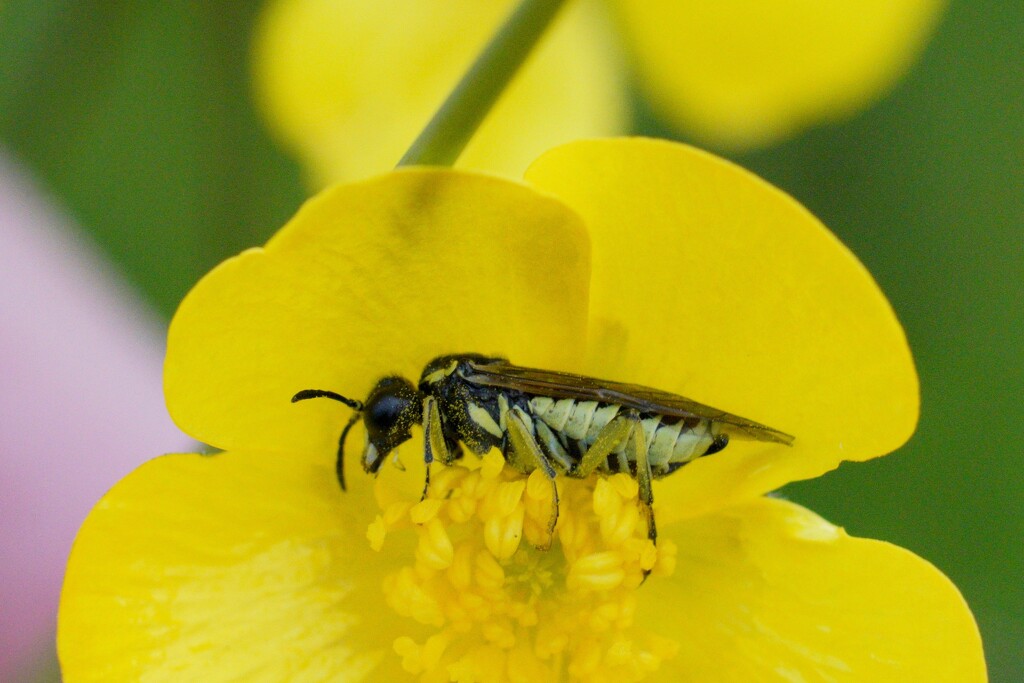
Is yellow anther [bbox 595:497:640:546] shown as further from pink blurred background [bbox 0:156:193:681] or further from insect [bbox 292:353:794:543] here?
pink blurred background [bbox 0:156:193:681]

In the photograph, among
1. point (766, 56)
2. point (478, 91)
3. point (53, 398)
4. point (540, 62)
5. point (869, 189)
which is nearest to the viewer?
point (478, 91)

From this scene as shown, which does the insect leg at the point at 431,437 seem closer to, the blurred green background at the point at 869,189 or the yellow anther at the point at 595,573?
the yellow anther at the point at 595,573

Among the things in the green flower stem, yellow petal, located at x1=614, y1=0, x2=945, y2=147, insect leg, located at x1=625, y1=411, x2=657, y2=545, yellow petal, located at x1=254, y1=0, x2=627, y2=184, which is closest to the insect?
insect leg, located at x1=625, y1=411, x2=657, y2=545

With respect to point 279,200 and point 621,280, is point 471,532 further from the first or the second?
point 279,200

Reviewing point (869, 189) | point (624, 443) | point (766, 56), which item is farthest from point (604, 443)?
point (869, 189)

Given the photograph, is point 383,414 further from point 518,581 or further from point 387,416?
point 518,581

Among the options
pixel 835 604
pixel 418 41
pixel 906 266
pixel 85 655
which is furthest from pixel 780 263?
pixel 906 266

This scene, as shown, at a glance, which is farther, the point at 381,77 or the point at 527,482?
the point at 381,77

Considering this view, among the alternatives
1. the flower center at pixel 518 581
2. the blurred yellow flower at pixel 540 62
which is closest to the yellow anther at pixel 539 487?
the flower center at pixel 518 581

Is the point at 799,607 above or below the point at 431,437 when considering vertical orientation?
below
